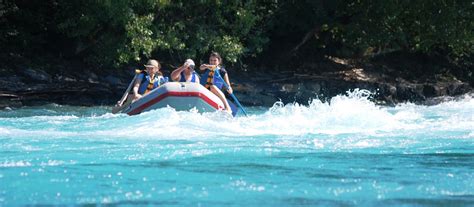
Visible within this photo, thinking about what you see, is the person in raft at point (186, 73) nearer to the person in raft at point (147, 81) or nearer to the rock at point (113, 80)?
the person in raft at point (147, 81)

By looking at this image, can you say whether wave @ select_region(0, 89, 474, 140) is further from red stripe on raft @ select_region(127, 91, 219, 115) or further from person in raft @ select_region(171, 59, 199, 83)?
person in raft @ select_region(171, 59, 199, 83)

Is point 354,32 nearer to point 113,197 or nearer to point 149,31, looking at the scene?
point 149,31

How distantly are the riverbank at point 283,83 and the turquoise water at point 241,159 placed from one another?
5000 millimetres

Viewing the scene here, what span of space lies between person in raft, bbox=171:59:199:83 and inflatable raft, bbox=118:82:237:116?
2.55 feet

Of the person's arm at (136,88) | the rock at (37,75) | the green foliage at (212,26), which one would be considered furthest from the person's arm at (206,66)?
the rock at (37,75)

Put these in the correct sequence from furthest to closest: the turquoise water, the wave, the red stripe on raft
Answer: the red stripe on raft
the wave
the turquoise water

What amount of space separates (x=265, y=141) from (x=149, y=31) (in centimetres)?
883

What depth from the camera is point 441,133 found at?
1080 cm

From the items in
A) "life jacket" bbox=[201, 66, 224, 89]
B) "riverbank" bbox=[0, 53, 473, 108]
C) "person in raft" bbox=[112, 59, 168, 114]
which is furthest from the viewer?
"riverbank" bbox=[0, 53, 473, 108]

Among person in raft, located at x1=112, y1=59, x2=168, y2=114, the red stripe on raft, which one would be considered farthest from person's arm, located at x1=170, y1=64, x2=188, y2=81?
the red stripe on raft

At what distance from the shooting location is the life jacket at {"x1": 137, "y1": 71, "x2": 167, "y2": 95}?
13250mm

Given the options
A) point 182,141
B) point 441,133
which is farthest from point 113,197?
point 441,133

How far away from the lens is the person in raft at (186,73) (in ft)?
42.7

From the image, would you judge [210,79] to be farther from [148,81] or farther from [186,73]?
[148,81]
